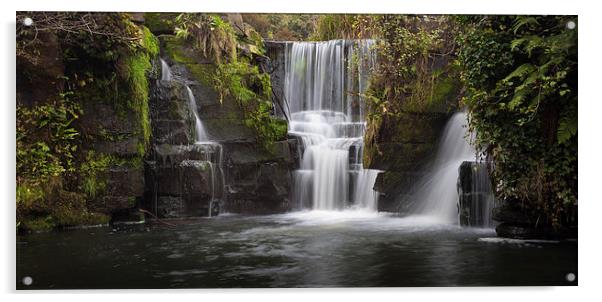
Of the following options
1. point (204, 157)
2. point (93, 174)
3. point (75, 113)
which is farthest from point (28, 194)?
point (204, 157)

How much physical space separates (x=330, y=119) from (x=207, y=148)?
146 cm

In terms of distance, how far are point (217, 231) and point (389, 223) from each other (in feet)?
5.59

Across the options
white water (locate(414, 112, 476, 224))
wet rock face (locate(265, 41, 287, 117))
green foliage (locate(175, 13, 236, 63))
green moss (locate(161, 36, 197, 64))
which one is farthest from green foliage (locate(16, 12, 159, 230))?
white water (locate(414, 112, 476, 224))

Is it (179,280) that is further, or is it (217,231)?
(217,231)

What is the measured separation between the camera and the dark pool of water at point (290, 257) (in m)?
5.38

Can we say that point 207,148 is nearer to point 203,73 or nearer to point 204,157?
point 204,157

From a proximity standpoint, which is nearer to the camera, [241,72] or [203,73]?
[241,72]

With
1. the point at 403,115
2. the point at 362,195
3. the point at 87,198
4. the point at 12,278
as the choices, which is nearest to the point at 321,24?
the point at 403,115

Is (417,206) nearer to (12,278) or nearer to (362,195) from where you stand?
(362,195)

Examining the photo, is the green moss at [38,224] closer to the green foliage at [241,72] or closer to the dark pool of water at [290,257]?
the dark pool of water at [290,257]

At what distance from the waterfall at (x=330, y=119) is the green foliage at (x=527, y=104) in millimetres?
1202

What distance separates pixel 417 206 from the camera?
6.61 metres

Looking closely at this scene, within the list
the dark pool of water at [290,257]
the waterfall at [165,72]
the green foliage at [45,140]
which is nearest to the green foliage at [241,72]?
the waterfall at [165,72]

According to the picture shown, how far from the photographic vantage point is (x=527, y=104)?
19.8ft
